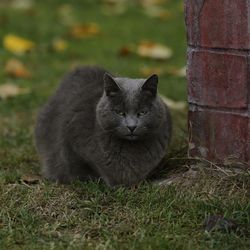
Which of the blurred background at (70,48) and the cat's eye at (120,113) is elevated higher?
the cat's eye at (120,113)

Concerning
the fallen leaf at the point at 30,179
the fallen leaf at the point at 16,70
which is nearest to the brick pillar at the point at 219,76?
the fallen leaf at the point at 30,179

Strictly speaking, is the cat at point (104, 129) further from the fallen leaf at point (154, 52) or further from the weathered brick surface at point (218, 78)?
the fallen leaf at point (154, 52)

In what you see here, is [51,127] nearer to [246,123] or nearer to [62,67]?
[246,123]

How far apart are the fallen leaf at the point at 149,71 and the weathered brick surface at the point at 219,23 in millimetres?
2580

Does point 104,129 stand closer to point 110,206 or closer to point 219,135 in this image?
point 110,206

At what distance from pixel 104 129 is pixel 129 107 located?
0.66 ft

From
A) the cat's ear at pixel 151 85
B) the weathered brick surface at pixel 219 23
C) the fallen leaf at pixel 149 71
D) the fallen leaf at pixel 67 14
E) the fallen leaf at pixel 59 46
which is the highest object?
the weathered brick surface at pixel 219 23

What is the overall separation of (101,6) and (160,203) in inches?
238

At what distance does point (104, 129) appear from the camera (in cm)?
389

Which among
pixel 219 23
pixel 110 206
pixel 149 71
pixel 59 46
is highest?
pixel 219 23

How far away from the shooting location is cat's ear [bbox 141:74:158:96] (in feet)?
12.4

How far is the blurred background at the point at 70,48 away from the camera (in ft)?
18.6

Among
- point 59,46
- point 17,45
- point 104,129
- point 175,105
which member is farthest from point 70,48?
point 104,129

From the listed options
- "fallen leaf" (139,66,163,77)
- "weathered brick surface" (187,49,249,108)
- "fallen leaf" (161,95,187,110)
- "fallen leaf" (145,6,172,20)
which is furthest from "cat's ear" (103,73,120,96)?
"fallen leaf" (145,6,172,20)
